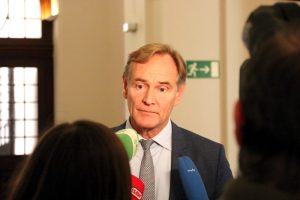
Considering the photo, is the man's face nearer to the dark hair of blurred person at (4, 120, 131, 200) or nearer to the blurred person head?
the dark hair of blurred person at (4, 120, 131, 200)

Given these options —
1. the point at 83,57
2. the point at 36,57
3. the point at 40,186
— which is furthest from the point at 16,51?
the point at 40,186

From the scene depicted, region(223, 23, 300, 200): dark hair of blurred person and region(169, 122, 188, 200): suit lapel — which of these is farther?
region(169, 122, 188, 200): suit lapel

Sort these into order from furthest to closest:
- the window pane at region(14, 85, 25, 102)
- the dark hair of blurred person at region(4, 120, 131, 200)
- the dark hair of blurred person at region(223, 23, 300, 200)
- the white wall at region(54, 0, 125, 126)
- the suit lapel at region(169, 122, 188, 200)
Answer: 1. the window pane at region(14, 85, 25, 102)
2. the white wall at region(54, 0, 125, 126)
3. the suit lapel at region(169, 122, 188, 200)
4. the dark hair of blurred person at region(4, 120, 131, 200)
5. the dark hair of blurred person at region(223, 23, 300, 200)

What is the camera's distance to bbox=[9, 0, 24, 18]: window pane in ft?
24.6

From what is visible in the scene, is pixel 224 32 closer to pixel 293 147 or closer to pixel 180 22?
pixel 180 22

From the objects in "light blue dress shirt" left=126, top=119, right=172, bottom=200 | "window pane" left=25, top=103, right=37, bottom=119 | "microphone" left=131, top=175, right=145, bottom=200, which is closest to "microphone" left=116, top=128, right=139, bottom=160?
"microphone" left=131, top=175, right=145, bottom=200

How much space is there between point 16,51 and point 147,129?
5723 millimetres

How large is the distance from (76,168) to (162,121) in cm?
99

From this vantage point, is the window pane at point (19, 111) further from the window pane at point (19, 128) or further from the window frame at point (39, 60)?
the window frame at point (39, 60)

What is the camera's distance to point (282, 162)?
33.8 inches

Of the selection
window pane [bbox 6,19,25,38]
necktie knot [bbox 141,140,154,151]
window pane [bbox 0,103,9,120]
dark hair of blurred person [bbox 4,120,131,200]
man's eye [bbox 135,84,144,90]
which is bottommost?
window pane [bbox 0,103,9,120]

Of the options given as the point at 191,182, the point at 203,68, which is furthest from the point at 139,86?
the point at 203,68

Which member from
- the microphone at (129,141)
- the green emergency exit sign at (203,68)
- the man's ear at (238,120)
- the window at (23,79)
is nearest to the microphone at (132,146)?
the microphone at (129,141)

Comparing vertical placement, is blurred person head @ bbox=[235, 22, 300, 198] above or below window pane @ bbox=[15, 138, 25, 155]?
above
